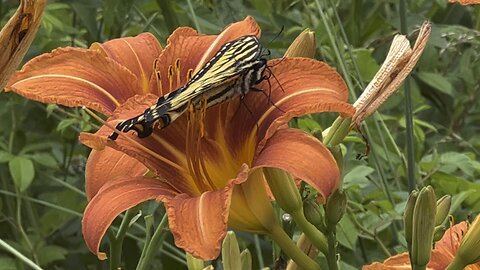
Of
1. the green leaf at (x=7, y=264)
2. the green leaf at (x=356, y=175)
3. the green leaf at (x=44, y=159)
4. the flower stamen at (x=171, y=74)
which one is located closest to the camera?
the flower stamen at (x=171, y=74)

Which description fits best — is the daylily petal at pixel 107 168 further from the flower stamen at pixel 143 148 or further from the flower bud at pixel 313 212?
the flower bud at pixel 313 212

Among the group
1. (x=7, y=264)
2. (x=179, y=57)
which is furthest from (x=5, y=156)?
(x=179, y=57)

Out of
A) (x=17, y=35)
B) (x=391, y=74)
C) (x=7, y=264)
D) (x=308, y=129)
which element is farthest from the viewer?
(x=7, y=264)

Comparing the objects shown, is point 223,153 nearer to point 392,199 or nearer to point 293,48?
point 293,48

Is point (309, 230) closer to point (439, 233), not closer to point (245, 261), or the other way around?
point (245, 261)

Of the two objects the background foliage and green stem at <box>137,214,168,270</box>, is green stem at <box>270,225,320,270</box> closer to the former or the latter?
green stem at <box>137,214,168,270</box>

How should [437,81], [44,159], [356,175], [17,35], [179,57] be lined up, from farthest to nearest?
[437,81]
[44,159]
[356,175]
[179,57]
[17,35]

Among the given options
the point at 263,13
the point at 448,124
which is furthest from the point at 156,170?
the point at 448,124

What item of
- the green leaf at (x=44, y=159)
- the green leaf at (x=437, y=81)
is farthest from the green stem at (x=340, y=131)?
the green leaf at (x=437, y=81)
